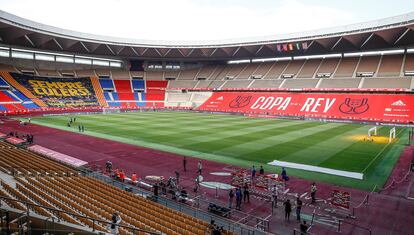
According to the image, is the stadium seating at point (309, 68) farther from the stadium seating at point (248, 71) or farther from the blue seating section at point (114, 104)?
the blue seating section at point (114, 104)

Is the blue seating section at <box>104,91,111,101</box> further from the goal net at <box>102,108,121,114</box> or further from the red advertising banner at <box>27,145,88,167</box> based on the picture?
the red advertising banner at <box>27,145,88,167</box>

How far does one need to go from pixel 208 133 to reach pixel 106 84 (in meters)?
54.9

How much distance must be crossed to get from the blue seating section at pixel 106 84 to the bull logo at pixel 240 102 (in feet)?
117

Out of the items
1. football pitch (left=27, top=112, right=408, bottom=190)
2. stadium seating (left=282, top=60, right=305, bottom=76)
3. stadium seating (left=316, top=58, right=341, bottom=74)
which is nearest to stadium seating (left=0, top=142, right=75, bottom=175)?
football pitch (left=27, top=112, right=408, bottom=190)

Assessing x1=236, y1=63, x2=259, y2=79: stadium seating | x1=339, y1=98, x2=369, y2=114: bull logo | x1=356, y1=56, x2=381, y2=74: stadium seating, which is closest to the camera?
x1=339, y1=98, x2=369, y2=114: bull logo

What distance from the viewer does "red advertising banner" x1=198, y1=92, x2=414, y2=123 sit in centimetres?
5159

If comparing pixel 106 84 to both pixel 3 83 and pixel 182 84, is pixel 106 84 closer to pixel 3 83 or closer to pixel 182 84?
pixel 182 84

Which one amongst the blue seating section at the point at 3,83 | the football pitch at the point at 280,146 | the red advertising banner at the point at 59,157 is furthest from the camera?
the blue seating section at the point at 3,83

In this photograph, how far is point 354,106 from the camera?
5622 centimetres

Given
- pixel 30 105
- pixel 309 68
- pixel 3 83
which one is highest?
pixel 309 68

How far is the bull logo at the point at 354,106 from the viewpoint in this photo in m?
54.5

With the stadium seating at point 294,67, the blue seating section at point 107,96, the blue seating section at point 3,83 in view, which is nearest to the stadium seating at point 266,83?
the stadium seating at point 294,67

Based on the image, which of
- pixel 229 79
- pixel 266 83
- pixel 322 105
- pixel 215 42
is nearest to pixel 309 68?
pixel 266 83

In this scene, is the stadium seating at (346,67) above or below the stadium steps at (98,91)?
above
